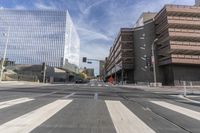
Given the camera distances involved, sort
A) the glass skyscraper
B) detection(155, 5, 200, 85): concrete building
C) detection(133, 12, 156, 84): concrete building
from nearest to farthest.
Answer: detection(155, 5, 200, 85): concrete building
detection(133, 12, 156, 84): concrete building
the glass skyscraper

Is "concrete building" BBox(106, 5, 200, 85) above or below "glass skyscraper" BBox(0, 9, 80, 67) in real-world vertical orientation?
below

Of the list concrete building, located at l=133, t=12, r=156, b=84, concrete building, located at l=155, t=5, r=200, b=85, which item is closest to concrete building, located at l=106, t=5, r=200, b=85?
concrete building, located at l=155, t=5, r=200, b=85

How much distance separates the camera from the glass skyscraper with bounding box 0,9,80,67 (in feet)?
337

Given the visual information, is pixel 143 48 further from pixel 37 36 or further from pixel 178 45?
pixel 37 36

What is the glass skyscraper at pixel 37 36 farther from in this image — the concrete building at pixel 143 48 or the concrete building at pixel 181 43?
the concrete building at pixel 181 43

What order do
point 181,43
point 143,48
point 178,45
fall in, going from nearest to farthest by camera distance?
point 178,45, point 181,43, point 143,48

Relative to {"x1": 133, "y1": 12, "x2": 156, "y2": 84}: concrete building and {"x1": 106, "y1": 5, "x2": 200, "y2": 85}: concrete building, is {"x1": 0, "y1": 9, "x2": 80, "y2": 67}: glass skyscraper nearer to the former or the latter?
{"x1": 133, "y1": 12, "x2": 156, "y2": 84}: concrete building

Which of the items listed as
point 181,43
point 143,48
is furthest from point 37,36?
point 181,43

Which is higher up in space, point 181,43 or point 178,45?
point 181,43

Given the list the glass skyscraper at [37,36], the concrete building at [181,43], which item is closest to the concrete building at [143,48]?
the concrete building at [181,43]

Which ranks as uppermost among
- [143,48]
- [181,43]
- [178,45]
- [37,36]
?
[37,36]

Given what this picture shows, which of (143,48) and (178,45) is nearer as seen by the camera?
(178,45)

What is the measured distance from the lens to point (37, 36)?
105 meters

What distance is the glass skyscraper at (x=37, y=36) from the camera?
103 metres
